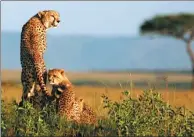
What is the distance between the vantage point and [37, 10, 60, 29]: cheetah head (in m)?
7.03

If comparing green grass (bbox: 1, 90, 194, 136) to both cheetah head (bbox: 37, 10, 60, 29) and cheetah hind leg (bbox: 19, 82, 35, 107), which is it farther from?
cheetah head (bbox: 37, 10, 60, 29)

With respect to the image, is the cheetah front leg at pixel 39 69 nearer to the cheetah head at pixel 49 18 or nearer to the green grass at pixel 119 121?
the cheetah head at pixel 49 18

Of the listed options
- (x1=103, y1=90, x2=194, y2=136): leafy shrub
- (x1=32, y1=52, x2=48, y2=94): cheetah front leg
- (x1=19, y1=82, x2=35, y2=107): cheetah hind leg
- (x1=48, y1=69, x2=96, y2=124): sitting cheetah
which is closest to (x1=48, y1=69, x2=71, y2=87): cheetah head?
(x1=48, y1=69, x2=96, y2=124): sitting cheetah

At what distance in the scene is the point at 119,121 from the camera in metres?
5.96

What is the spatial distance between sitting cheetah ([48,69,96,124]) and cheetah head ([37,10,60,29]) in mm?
602

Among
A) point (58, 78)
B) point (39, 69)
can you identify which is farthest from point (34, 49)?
point (58, 78)

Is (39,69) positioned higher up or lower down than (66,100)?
higher up

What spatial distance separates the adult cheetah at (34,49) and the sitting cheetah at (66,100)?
246 millimetres

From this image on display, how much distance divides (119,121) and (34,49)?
1.57 m

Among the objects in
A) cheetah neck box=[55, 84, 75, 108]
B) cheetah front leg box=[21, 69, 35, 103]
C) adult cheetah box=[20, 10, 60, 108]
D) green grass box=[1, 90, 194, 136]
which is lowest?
green grass box=[1, 90, 194, 136]

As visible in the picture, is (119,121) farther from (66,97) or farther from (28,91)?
(28,91)

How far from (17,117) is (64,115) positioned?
1.69ft

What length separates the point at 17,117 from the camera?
627cm

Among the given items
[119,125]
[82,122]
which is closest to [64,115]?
[82,122]
